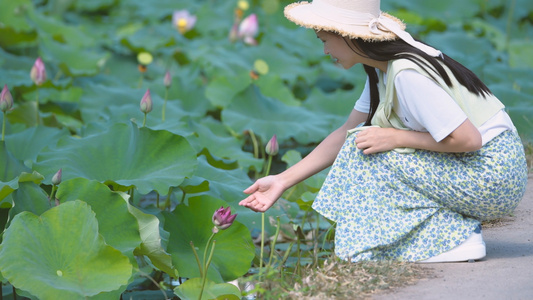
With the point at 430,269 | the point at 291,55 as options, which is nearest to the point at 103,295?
the point at 430,269

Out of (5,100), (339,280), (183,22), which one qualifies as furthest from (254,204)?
(183,22)

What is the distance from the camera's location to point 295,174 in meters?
1.99

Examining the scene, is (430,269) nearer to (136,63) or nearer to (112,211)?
(112,211)

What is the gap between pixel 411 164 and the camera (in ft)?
6.04

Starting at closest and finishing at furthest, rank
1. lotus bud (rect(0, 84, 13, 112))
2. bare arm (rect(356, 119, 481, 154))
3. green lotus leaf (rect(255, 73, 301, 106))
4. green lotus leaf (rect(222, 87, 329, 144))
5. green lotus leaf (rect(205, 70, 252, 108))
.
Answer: bare arm (rect(356, 119, 481, 154)) → lotus bud (rect(0, 84, 13, 112)) → green lotus leaf (rect(222, 87, 329, 144)) → green lotus leaf (rect(205, 70, 252, 108)) → green lotus leaf (rect(255, 73, 301, 106))

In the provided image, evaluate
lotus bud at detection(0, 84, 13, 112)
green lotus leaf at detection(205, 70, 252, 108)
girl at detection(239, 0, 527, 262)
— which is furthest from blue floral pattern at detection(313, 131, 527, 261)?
green lotus leaf at detection(205, 70, 252, 108)

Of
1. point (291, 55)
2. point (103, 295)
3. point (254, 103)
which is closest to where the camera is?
point (103, 295)

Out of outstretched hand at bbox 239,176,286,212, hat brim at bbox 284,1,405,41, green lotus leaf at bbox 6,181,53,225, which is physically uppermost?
hat brim at bbox 284,1,405,41

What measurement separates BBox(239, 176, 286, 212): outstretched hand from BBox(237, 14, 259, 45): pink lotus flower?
285 cm

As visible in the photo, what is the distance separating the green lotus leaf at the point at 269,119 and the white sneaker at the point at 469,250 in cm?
147

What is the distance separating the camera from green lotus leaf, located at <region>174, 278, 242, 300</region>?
1.87 meters

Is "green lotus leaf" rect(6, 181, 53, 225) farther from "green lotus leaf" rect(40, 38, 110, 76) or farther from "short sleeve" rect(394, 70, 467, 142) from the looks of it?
"green lotus leaf" rect(40, 38, 110, 76)

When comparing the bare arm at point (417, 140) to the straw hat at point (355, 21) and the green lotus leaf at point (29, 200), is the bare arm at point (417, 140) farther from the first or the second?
the green lotus leaf at point (29, 200)

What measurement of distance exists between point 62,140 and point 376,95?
0.96 m
